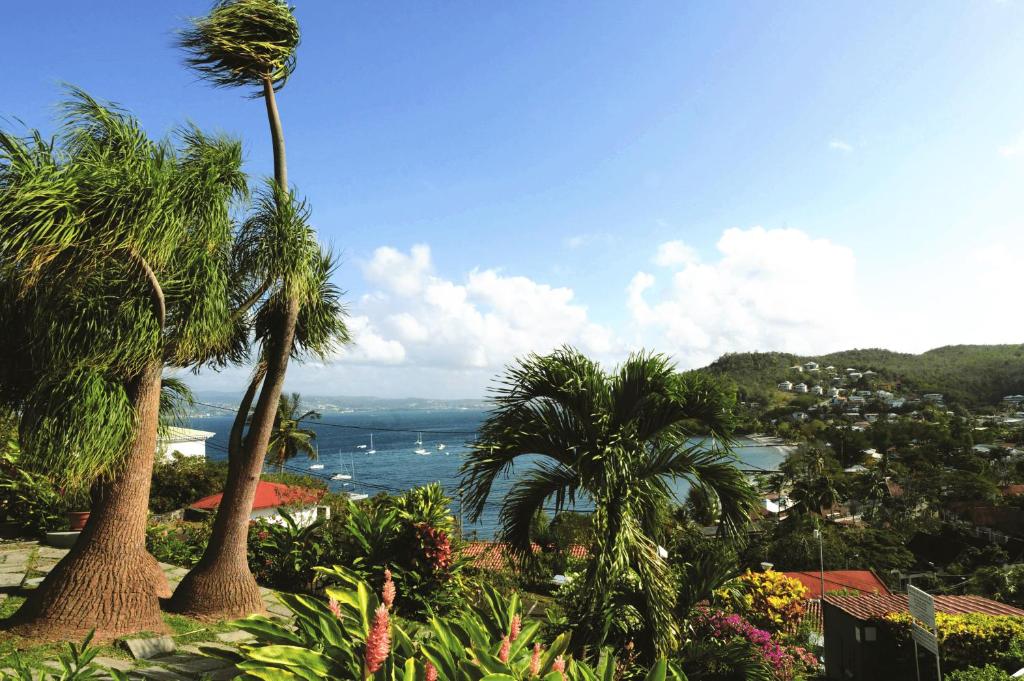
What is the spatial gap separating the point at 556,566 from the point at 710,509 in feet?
50.5

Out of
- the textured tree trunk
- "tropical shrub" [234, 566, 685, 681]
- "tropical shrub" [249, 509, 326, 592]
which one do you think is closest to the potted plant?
"tropical shrub" [249, 509, 326, 592]

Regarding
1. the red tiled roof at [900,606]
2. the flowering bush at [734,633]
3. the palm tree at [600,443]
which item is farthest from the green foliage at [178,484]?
the red tiled roof at [900,606]

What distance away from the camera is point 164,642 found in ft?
15.2

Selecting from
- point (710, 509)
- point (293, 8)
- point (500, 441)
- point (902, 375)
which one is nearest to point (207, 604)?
point (500, 441)

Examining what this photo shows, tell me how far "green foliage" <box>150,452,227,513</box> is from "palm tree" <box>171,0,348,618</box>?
1058 centimetres

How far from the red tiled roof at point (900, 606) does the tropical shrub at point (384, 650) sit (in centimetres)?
1106

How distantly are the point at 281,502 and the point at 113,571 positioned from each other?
9483mm

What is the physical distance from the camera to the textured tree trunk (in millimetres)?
4695

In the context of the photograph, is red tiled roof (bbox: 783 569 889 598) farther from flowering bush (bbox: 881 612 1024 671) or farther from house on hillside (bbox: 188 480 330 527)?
house on hillside (bbox: 188 480 330 527)

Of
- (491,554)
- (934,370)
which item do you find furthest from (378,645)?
(934,370)

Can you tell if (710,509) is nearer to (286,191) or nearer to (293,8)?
(286,191)

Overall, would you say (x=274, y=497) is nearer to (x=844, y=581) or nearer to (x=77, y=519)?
(x=77, y=519)

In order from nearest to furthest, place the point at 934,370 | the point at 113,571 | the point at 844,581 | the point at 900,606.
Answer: the point at 113,571 < the point at 900,606 < the point at 844,581 < the point at 934,370

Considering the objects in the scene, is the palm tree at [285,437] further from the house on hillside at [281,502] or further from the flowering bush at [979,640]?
the flowering bush at [979,640]
